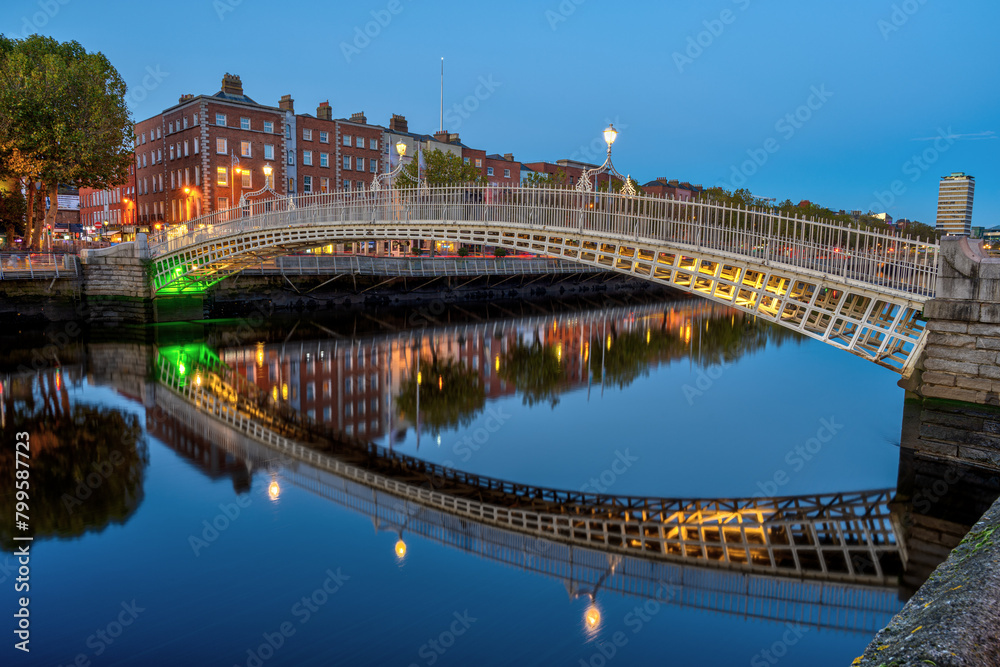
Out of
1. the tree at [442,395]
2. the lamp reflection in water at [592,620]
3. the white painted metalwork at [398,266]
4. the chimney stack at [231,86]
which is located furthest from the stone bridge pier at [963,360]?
the chimney stack at [231,86]

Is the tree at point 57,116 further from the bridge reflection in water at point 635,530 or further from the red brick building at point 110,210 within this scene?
the bridge reflection in water at point 635,530

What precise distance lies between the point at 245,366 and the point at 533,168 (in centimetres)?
5844

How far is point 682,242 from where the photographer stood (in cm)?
1436

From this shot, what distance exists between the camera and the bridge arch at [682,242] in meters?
12.0

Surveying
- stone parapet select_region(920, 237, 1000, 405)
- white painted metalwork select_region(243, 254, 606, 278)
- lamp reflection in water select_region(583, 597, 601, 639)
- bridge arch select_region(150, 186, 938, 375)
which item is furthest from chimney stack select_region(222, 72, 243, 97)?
lamp reflection in water select_region(583, 597, 601, 639)

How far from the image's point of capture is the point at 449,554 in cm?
848

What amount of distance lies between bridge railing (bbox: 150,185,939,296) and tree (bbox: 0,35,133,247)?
1263cm

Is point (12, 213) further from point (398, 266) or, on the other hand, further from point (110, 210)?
point (398, 266)

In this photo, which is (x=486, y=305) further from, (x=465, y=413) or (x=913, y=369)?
(x=913, y=369)

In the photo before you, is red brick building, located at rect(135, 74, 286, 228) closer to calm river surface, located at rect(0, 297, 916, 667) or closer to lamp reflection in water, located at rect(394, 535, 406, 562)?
calm river surface, located at rect(0, 297, 916, 667)

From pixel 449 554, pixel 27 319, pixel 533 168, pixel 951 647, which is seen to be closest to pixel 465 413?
pixel 449 554

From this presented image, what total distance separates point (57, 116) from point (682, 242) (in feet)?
90.9

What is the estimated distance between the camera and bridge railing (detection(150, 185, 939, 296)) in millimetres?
11820

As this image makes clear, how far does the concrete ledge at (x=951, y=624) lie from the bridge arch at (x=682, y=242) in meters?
6.59
